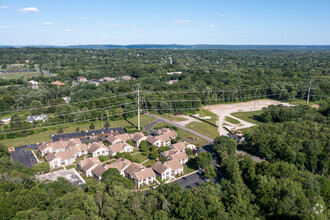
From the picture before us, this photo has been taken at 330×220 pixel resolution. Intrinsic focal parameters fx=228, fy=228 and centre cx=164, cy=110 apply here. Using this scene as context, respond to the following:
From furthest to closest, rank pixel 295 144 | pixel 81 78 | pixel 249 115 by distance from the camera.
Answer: pixel 81 78 → pixel 249 115 → pixel 295 144

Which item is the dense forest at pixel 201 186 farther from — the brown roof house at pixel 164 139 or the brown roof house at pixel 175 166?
the brown roof house at pixel 164 139

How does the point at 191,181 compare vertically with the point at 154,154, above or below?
below

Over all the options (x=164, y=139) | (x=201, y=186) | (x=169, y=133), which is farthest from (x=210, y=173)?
(x=169, y=133)

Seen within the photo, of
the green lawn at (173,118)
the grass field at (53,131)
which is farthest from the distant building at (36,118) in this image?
the green lawn at (173,118)

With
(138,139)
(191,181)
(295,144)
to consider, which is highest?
(295,144)

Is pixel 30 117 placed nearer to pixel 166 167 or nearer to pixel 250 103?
pixel 166 167

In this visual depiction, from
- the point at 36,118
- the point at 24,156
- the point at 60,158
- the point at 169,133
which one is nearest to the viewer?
the point at 60,158

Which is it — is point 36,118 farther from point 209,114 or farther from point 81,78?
point 81,78
